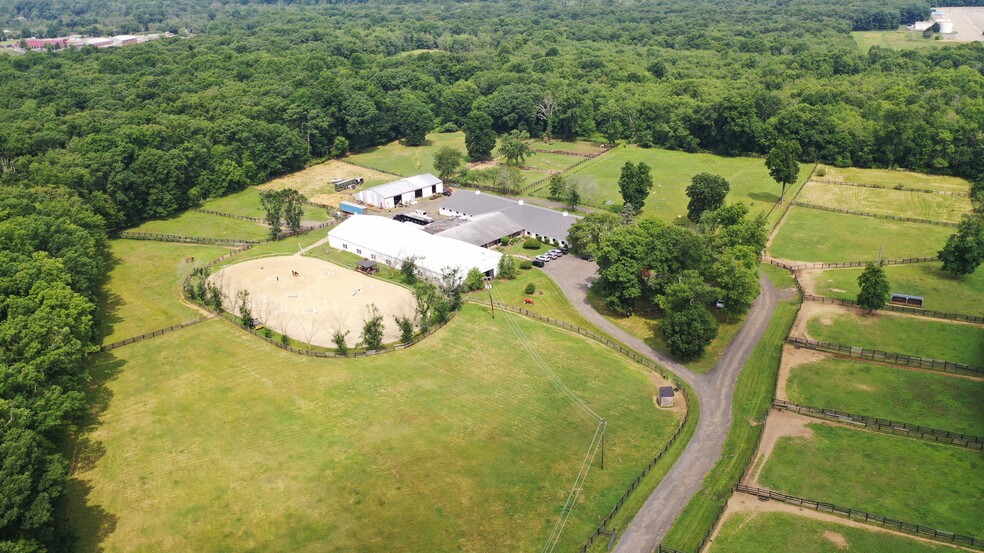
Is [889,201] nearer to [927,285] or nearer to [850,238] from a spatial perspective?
[850,238]

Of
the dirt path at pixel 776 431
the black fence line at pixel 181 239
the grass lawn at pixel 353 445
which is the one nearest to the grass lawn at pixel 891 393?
the dirt path at pixel 776 431

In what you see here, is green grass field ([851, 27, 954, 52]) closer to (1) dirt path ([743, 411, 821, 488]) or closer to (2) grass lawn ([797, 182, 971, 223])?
(2) grass lawn ([797, 182, 971, 223])

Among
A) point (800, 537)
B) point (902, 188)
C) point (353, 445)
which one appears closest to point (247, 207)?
point (353, 445)

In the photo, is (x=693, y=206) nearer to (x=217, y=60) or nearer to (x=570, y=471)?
(x=570, y=471)

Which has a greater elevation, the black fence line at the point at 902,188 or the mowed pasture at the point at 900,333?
the black fence line at the point at 902,188

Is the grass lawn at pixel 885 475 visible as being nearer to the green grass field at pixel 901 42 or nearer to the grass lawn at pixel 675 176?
the grass lawn at pixel 675 176

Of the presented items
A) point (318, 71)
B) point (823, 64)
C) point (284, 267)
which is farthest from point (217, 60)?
point (823, 64)

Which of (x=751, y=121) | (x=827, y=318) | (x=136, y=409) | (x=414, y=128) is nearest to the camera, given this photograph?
(x=136, y=409)
